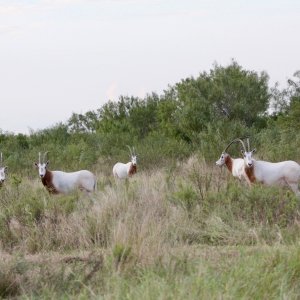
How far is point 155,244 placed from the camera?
8.00 metres

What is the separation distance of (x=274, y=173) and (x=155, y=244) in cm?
946

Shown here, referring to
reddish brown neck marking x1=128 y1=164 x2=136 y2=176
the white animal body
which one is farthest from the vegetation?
reddish brown neck marking x1=128 y1=164 x2=136 y2=176

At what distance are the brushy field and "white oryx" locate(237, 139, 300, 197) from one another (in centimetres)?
330

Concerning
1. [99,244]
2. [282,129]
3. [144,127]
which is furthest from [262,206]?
[144,127]

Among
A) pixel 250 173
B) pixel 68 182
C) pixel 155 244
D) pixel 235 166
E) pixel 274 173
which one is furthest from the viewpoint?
pixel 235 166

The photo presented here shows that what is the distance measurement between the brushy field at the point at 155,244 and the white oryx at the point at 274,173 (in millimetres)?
3296

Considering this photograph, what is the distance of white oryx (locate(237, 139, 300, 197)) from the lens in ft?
54.9

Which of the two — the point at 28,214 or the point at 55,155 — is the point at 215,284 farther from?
the point at 55,155

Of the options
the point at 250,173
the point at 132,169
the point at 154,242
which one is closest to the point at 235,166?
the point at 250,173

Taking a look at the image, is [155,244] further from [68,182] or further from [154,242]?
[68,182]

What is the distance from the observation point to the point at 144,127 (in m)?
53.7

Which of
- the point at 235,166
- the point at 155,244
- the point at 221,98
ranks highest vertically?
the point at 221,98

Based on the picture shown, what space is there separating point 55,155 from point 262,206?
2194cm

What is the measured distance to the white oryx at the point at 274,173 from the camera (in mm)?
16719
